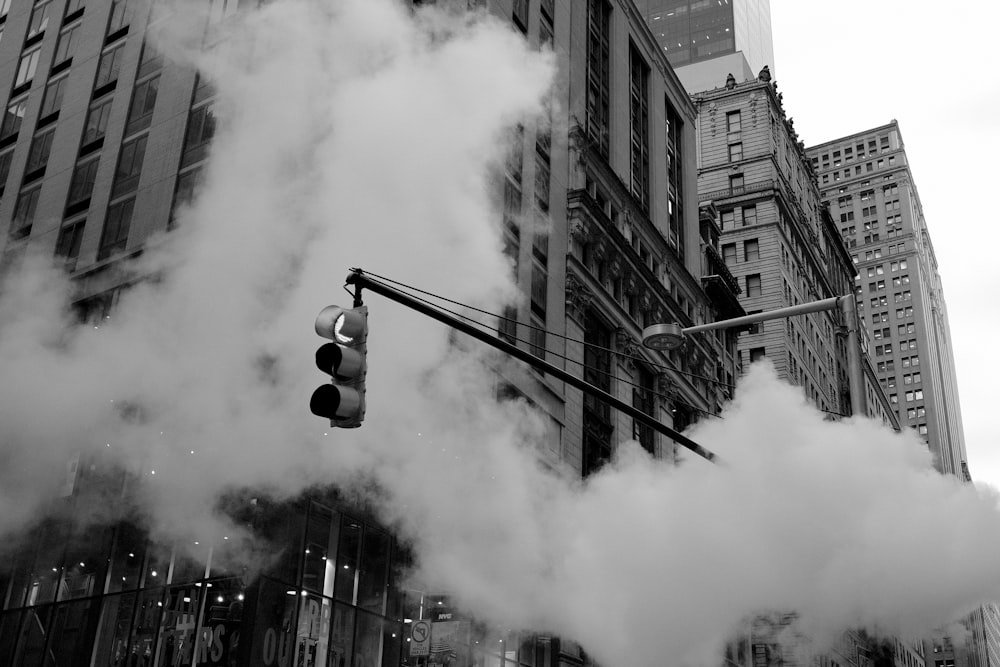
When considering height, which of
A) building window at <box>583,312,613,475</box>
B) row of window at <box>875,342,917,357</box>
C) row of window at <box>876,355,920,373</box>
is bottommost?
building window at <box>583,312,613,475</box>

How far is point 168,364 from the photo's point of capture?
1952 centimetres

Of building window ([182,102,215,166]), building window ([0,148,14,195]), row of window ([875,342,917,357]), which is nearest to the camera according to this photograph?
building window ([182,102,215,166])

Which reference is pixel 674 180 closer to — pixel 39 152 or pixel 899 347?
pixel 39 152

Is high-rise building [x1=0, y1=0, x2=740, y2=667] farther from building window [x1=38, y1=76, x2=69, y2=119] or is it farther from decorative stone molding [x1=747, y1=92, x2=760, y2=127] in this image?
decorative stone molding [x1=747, y1=92, x2=760, y2=127]

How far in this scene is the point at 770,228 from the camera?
56281mm

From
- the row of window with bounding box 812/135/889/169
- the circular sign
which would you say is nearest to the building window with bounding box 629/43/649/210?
the circular sign

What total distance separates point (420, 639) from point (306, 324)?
20.7 ft

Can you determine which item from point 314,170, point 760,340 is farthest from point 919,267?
point 314,170

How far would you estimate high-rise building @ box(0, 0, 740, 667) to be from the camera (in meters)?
19.2

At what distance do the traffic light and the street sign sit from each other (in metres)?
13.8

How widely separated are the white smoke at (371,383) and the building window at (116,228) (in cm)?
235

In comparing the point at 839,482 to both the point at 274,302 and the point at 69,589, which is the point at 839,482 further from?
the point at 69,589

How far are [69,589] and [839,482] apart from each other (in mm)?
14303

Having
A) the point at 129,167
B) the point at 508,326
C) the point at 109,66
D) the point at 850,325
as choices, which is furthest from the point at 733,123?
the point at 850,325
